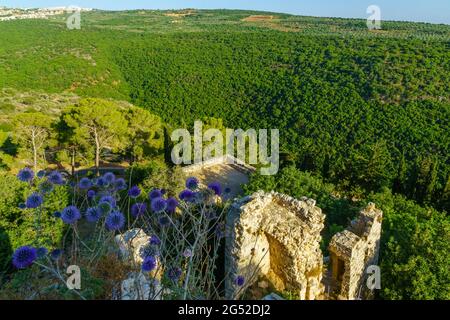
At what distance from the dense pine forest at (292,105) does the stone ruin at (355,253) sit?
631mm

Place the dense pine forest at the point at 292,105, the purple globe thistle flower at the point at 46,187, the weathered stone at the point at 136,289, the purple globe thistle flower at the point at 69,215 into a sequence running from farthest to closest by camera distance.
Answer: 1. the dense pine forest at the point at 292,105
2. the purple globe thistle flower at the point at 46,187
3. the purple globe thistle flower at the point at 69,215
4. the weathered stone at the point at 136,289

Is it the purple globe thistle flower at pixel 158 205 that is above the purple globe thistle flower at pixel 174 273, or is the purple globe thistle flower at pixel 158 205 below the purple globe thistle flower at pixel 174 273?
above

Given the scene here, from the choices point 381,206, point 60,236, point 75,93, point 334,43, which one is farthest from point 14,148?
point 334,43

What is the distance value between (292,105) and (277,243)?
1223 inches

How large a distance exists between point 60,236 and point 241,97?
32.5m

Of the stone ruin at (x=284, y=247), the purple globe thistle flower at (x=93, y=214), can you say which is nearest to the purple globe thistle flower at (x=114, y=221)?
the purple globe thistle flower at (x=93, y=214)

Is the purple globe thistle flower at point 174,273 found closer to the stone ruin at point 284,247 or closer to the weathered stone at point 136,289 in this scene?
the weathered stone at point 136,289

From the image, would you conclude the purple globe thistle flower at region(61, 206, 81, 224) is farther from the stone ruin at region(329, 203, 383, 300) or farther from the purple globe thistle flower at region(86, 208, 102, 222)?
the stone ruin at region(329, 203, 383, 300)

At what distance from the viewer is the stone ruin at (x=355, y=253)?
898 centimetres

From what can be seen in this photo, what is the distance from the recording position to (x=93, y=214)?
4863 mm

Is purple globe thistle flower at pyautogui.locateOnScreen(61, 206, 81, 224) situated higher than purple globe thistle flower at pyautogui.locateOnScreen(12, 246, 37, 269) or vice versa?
purple globe thistle flower at pyautogui.locateOnScreen(61, 206, 81, 224)

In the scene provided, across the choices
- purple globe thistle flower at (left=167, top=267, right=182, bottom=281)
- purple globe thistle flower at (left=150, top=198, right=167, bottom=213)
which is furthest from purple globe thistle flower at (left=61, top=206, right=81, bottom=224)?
purple globe thistle flower at (left=167, top=267, right=182, bottom=281)

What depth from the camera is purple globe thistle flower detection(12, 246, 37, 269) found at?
11.9ft

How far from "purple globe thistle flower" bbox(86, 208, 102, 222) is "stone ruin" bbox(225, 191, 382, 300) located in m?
3.43
